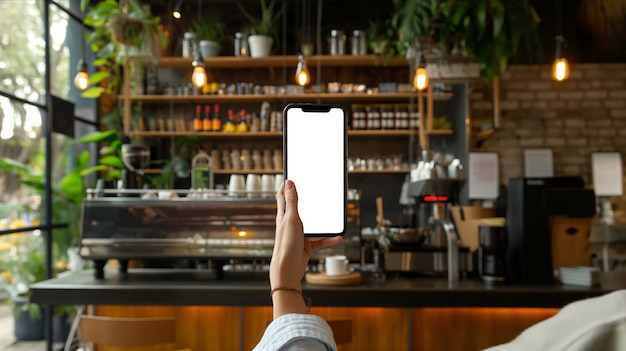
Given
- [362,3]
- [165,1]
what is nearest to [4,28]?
[165,1]

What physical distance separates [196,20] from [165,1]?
37cm

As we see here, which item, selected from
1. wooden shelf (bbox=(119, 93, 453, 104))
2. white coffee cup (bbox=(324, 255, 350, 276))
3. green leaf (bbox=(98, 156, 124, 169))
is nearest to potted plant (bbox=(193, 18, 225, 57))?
wooden shelf (bbox=(119, 93, 453, 104))

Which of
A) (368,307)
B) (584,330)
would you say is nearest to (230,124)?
(368,307)

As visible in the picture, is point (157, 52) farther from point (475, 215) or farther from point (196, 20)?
point (475, 215)

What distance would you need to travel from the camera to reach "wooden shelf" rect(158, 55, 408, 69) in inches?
233

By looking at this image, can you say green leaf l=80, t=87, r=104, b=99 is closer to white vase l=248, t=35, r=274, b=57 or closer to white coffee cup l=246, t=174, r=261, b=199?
white vase l=248, t=35, r=274, b=57

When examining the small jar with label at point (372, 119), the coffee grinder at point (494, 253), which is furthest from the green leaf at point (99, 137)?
the coffee grinder at point (494, 253)

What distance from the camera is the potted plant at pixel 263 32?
5816mm

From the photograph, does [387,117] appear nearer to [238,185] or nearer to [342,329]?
[238,185]

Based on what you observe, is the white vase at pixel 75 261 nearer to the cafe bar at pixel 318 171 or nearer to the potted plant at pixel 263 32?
the cafe bar at pixel 318 171

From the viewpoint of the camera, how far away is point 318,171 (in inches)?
42.9

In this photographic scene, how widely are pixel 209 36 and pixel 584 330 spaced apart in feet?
18.7

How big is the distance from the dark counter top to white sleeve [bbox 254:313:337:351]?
1.89 metres

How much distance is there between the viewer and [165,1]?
20.4ft
